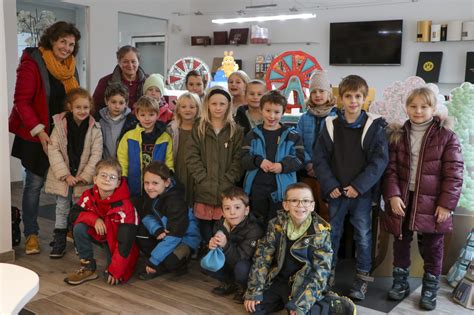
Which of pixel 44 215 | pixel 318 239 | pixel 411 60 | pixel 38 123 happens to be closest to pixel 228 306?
pixel 318 239

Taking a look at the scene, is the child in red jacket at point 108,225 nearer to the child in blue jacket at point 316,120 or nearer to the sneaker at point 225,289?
the sneaker at point 225,289

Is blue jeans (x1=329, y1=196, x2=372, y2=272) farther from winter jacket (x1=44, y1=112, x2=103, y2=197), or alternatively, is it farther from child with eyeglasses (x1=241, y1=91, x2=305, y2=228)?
winter jacket (x1=44, y1=112, x2=103, y2=197)

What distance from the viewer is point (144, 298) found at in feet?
9.12

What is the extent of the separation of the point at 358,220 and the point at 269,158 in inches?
24.7

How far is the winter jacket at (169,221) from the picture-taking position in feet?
A: 9.79

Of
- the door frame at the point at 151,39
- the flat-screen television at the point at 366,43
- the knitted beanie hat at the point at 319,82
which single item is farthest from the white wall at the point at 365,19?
the knitted beanie hat at the point at 319,82

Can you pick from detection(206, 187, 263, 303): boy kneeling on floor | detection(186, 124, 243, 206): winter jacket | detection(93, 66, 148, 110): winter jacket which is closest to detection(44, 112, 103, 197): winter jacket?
detection(93, 66, 148, 110): winter jacket

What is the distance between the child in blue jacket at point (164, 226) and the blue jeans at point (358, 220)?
87 centimetres

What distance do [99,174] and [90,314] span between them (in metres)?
0.83

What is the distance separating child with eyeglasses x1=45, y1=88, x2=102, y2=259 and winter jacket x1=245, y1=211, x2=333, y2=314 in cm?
137

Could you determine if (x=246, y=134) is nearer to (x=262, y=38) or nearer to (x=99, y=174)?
(x=99, y=174)

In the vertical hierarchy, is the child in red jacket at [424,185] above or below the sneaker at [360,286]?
above

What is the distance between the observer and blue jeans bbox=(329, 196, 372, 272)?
278 centimetres

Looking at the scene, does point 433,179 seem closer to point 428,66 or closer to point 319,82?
point 319,82
